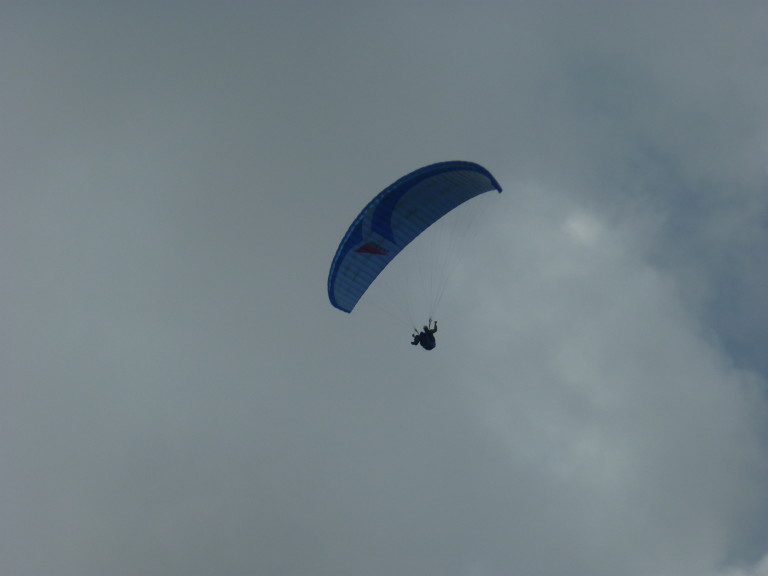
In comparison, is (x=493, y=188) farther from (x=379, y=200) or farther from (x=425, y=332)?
(x=425, y=332)

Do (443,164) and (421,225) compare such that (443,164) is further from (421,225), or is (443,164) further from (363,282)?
(363,282)

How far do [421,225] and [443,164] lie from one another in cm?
605

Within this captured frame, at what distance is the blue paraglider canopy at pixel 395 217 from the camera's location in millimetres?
42906

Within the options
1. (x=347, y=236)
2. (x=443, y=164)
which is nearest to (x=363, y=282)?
(x=347, y=236)

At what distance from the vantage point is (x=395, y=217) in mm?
45625

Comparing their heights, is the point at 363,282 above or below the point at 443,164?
below

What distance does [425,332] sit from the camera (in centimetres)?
4784

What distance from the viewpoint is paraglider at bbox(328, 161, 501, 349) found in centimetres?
4291

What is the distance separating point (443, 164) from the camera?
42.2m

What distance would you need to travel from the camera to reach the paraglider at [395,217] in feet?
141

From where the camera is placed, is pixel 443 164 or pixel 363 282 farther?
pixel 363 282

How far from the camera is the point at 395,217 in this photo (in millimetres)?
45625

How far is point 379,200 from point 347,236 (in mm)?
3174

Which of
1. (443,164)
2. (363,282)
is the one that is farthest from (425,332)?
(443,164)
